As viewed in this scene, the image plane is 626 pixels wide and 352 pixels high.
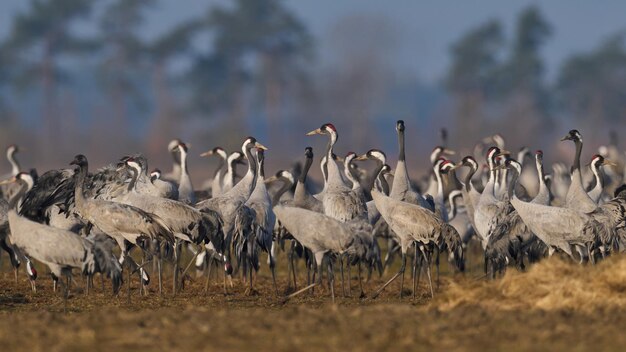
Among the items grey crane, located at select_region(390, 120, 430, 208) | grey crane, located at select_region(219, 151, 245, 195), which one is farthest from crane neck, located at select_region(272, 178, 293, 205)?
grey crane, located at select_region(219, 151, 245, 195)

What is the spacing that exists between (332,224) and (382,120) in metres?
130

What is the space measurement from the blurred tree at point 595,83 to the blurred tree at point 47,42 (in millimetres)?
32175

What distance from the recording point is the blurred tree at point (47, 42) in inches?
2933

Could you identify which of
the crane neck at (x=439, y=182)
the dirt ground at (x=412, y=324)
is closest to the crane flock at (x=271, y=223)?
the crane neck at (x=439, y=182)

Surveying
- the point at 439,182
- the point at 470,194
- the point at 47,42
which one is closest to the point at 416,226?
the point at 470,194

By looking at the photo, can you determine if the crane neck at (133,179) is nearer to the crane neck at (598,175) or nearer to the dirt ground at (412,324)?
the dirt ground at (412,324)

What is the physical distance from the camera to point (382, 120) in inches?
5655

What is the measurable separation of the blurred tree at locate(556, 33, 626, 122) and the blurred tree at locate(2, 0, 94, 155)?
32.2m

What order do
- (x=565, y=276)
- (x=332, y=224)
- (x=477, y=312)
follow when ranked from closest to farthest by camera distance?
(x=477, y=312), (x=565, y=276), (x=332, y=224)

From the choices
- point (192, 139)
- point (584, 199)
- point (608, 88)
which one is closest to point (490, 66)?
point (608, 88)

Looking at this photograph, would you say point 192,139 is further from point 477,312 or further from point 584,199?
point 477,312

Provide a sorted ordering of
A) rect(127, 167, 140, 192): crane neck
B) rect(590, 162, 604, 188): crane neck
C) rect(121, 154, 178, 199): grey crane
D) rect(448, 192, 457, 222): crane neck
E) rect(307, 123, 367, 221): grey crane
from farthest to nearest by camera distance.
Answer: rect(448, 192, 457, 222): crane neck
rect(590, 162, 604, 188): crane neck
rect(121, 154, 178, 199): grey crane
rect(307, 123, 367, 221): grey crane
rect(127, 167, 140, 192): crane neck

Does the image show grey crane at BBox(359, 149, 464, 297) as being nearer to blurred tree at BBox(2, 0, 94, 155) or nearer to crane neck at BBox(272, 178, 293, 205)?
crane neck at BBox(272, 178, 293, 205)

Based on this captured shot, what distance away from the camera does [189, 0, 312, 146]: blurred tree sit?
78.6 meters
